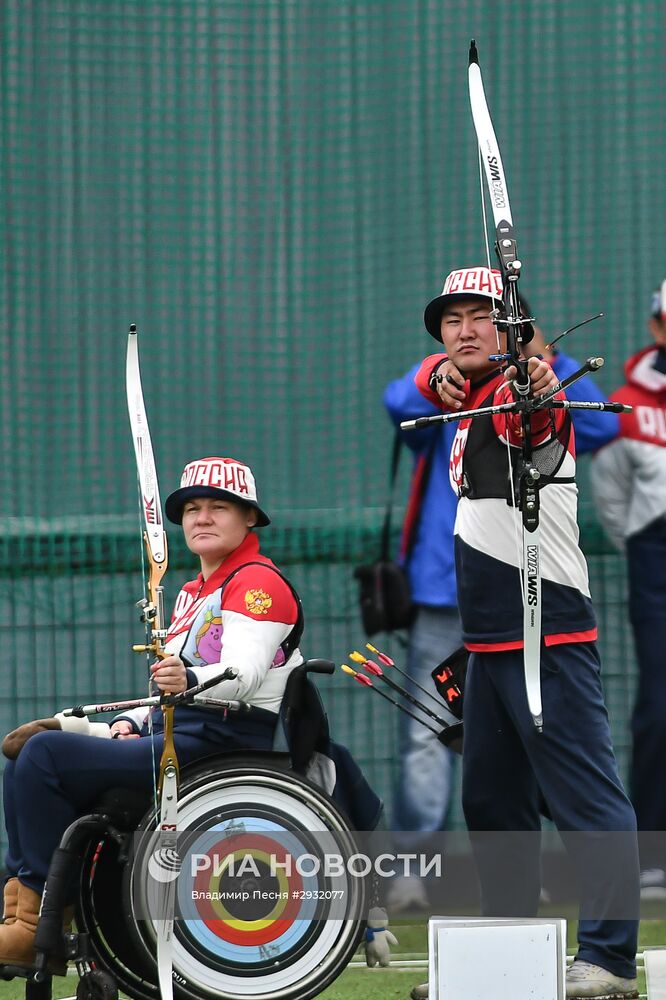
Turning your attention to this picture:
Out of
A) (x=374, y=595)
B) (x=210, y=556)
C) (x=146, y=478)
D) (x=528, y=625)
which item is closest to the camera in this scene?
(x=528, y=625)

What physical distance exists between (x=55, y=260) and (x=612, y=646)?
216 cm

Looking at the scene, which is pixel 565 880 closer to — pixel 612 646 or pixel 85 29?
pixel 612 646

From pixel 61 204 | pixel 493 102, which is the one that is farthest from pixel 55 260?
pixel 493 102

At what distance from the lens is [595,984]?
364 centimetres

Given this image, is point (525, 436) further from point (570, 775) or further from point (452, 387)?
point (570, 775)

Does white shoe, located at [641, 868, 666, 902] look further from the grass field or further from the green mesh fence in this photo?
the green mesh fence

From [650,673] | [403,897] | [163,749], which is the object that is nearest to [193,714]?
[163,749]

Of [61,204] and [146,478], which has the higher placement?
[61,204]

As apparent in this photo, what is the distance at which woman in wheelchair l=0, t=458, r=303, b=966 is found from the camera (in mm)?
3895

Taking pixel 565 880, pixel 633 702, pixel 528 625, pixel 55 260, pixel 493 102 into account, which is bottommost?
A: pixel 565 880

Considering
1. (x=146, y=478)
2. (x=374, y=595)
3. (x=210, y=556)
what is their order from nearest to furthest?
(x=146, y=478) → (x=210, y=556) → (x=374, y=595)

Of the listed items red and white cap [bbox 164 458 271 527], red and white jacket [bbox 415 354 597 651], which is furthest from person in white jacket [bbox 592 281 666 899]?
red and white jacket [bbox 415 354 597 651]

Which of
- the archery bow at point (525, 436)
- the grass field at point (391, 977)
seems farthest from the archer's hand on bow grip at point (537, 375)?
the grass field at point (391, 977)

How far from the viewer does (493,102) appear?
5.95 meters
